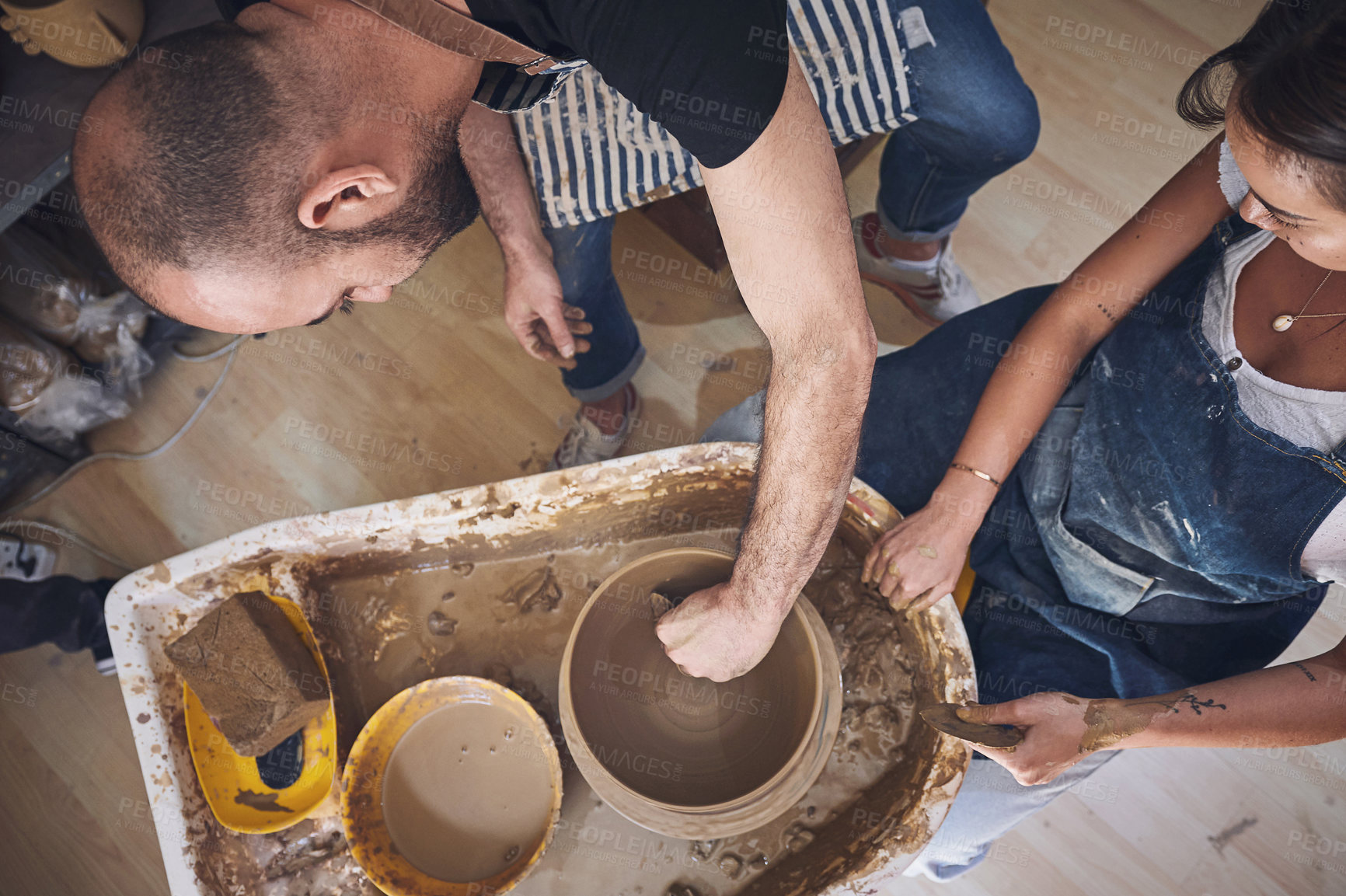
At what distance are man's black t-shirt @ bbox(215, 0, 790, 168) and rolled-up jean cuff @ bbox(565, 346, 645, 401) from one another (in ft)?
3.07

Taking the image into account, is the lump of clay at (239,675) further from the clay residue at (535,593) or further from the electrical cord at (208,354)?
the electrical cord at (208,354)

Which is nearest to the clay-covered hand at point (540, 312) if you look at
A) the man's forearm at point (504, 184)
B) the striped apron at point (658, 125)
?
the man's forearm at point (504, 184)

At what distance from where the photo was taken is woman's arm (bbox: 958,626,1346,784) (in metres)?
0.94

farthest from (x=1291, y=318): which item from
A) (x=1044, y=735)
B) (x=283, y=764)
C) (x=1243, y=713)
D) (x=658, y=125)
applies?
(x=283, y=764)

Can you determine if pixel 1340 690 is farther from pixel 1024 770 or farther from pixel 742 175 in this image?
pixel 742 175

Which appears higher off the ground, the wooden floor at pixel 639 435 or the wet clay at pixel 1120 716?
the wet clay at pixel 1120 716

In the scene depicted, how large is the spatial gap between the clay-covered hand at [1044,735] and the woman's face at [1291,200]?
2.08 feet

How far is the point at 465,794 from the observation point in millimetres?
1188

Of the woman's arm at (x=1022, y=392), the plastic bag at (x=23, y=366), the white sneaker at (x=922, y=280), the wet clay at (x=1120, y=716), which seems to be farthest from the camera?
the white sneaker at (x=922, y=280)

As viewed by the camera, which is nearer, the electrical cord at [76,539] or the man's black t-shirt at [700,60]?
the man's black t-shirt at [700,60]

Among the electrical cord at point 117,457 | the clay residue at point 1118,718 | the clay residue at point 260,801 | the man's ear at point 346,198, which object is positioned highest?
the man's ear at point 346,198

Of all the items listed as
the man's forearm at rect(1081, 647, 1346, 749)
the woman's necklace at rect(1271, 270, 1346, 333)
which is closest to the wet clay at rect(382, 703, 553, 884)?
the man's forearm at rect(1081, 647, 1346, 749)

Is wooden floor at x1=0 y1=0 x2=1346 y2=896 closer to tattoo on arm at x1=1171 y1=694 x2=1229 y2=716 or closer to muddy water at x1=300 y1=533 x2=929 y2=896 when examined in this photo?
muddy water at x1=300 y1=533 x2=929 y2=896

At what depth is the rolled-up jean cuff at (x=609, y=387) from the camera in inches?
68.6
